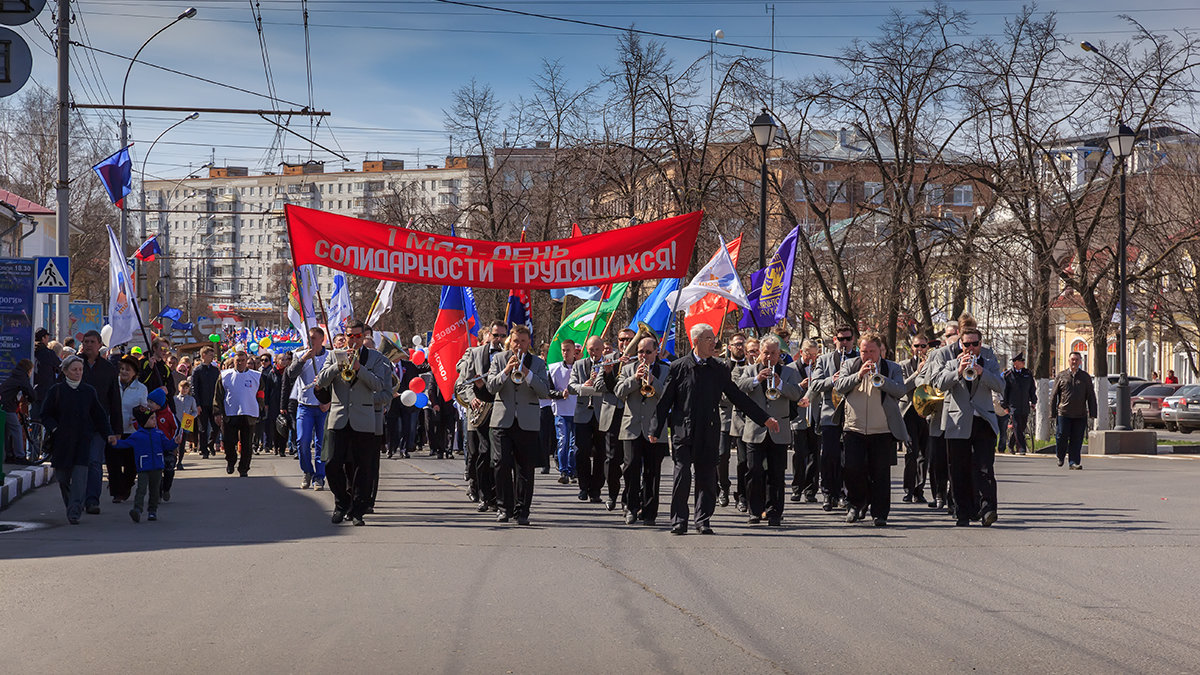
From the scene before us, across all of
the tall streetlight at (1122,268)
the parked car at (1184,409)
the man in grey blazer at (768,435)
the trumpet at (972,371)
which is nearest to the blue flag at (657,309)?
the man in grey blazer at (768,435)

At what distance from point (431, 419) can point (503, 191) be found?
56.4 ft

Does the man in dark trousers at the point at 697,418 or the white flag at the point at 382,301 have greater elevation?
the white flag at the point at 382,301

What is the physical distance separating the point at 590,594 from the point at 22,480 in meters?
9.97

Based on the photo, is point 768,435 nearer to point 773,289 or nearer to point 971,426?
point 971,426

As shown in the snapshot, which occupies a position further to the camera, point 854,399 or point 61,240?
point 61,240

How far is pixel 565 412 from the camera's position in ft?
58.8

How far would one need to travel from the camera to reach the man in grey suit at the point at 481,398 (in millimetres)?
12953

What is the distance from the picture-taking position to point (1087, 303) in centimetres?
3219

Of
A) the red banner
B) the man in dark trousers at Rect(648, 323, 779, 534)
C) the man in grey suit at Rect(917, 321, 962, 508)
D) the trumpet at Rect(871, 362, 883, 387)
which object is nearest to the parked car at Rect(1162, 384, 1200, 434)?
the man in grey suit at Rect(917, 321, 962, 508)

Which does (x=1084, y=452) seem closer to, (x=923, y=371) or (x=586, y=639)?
(x=923, y=371)

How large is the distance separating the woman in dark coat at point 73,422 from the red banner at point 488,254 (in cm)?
242

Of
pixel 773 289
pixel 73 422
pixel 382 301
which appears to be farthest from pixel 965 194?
pixel 73 422

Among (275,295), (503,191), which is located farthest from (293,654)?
(275,295)

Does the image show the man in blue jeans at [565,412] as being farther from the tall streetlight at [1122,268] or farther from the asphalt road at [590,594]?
the tall streetlight at [1122,268]
